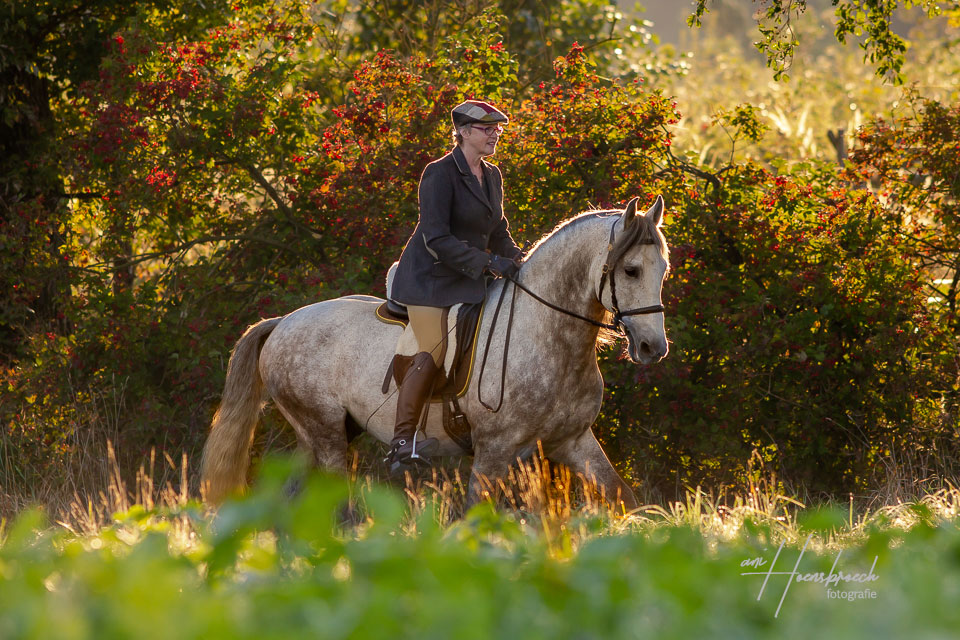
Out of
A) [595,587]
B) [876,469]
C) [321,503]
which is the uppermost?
[321,503]

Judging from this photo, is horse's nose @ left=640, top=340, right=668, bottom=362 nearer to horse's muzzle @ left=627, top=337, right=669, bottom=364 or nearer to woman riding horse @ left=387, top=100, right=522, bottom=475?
horse's muzzle @ left=627, top=337, right=669, bottom=364

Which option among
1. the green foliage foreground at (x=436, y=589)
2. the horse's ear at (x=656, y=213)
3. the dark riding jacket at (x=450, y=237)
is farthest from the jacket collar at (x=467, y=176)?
the green foliage foreground at (x=436, y=589)

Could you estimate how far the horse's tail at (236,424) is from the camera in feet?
21.3

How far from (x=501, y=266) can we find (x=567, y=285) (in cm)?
36

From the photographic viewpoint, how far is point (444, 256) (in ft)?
18.2

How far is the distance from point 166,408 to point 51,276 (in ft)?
5.61

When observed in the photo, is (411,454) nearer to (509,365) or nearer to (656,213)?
(509,365)

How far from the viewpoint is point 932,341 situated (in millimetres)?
7715

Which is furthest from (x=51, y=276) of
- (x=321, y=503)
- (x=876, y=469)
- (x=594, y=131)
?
(x=321, y=503)

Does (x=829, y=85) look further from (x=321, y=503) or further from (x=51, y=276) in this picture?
(x=321, y=503)

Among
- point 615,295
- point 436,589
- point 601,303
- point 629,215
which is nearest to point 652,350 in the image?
point 615,295

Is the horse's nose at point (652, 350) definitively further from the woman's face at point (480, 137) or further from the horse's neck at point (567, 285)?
the woman's face at point (480, 137)

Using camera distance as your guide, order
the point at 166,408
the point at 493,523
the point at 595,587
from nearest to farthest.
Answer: the point at 595,587, the point at 493,523, the point at 166,408
